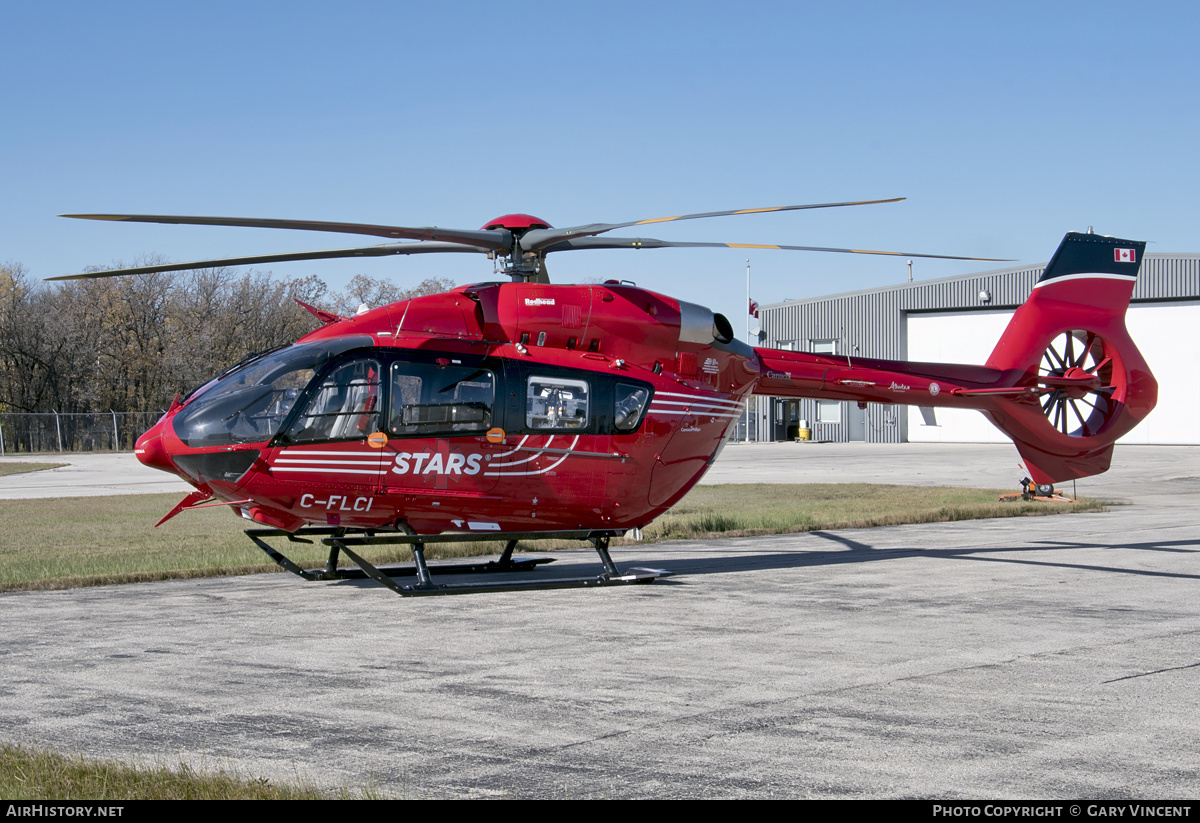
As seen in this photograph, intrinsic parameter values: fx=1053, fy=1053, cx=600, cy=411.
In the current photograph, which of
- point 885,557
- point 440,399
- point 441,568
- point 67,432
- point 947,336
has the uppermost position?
point 947,336

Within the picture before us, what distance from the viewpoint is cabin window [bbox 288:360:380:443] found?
36.1 feet

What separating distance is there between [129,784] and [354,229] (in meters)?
6.56

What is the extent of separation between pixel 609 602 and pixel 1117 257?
35.1ft

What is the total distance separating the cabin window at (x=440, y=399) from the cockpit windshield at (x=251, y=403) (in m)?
0.74

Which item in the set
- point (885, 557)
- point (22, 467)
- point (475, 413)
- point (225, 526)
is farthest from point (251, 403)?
point (22, 467)

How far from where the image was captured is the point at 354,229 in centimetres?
1045

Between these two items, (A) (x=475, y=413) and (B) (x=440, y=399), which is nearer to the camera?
(B) (x=440, y=399)

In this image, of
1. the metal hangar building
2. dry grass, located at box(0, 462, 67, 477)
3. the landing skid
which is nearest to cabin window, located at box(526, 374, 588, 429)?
the landing skid

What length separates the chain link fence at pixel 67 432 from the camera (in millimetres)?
57031

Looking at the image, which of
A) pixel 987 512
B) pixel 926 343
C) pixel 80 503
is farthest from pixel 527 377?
pixel 926 343

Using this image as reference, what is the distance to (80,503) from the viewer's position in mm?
26203

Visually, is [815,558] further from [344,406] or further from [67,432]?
[67,432]
